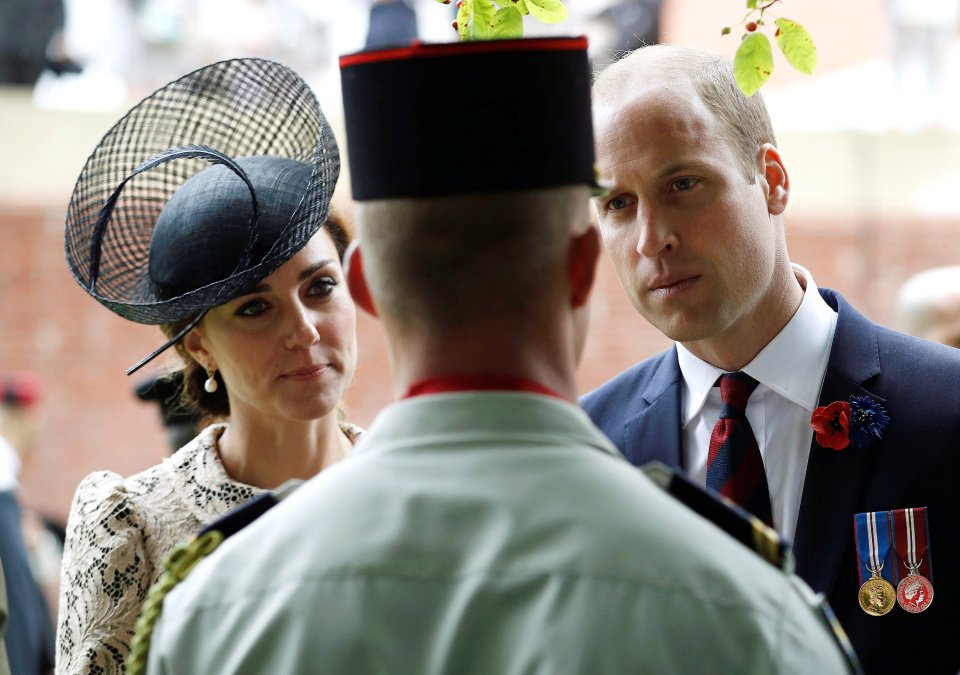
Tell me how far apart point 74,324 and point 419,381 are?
8.68 m

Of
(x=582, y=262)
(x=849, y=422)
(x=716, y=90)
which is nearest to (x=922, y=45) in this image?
(x=716, y=90)

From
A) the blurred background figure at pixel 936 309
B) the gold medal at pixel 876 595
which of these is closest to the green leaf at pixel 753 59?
the gold medal at pixel 876 595

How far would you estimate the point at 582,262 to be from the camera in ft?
5.15

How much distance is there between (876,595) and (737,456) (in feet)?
1.12

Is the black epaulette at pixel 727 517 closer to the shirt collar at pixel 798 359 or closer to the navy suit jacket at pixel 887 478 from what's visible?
the navy suit jacket at pixel 887 478

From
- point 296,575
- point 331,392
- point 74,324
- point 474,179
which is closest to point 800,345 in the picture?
point 331,392

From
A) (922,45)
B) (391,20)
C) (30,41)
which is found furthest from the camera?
(922,45)

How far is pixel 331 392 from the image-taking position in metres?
2.80

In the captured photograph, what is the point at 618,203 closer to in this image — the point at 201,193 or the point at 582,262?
the point at 201,193

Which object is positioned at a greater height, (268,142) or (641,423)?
(268,142)

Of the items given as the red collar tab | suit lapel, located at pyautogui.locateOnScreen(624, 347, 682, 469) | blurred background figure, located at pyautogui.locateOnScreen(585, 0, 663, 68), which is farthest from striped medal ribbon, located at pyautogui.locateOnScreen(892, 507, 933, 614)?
blurred background figure, located at pyautogui.locateOnScreen(585, 0, 663, 68)

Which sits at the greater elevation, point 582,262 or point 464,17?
point 464,17

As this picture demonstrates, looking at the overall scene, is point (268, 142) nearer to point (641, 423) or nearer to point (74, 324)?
point (641, 423)

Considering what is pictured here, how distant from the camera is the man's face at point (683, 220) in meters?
2.52
